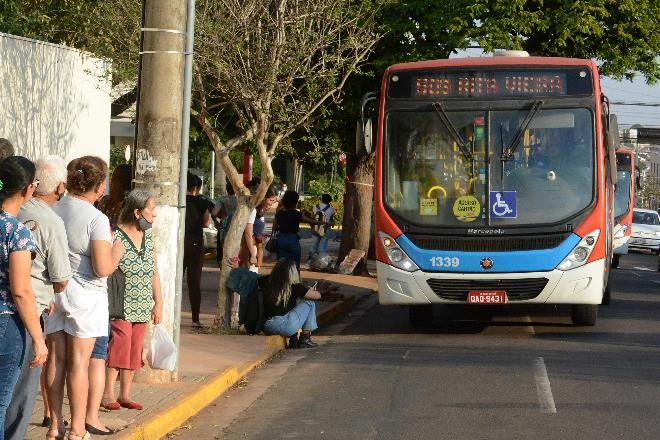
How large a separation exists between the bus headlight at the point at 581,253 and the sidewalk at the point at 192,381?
365 centimetres

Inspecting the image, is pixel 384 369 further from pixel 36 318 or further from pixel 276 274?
pixel 36 318

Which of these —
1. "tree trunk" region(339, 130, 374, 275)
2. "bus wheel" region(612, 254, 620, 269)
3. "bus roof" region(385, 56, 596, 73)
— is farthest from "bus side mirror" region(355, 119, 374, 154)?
"bus wheel" region(612, 254, 620, 269)

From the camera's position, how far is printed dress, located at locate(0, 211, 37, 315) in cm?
631

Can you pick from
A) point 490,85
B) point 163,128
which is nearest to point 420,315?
point 490,85

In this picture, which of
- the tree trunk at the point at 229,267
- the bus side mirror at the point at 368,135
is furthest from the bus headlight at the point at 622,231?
the tree trunk at the point at 229,267

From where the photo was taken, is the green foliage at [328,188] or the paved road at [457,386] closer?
the paved road at [457,386]

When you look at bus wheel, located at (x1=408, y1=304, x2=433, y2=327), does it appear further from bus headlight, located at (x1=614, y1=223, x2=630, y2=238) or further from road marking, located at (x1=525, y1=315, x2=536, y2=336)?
bus headlight, located at (x1=614, y1=223, x2=630, y2=238)

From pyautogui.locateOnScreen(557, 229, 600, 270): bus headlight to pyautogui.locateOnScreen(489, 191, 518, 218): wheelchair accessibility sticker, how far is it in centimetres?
83

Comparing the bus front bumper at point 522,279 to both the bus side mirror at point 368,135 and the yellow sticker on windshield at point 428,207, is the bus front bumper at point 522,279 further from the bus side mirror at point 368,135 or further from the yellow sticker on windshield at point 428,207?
the bus side mirror at point 368,135

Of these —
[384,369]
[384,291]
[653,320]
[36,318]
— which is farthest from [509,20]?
[36,318]

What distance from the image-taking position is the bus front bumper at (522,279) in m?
15.5

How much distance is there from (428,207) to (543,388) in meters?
5.13

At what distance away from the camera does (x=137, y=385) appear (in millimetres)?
10500

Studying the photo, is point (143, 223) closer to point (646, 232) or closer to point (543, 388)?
point (543, 388)
